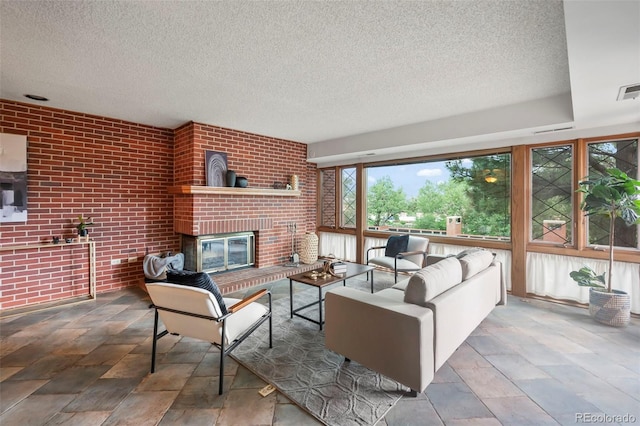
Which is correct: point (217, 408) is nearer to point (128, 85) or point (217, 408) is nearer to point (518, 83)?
point (128, 85)

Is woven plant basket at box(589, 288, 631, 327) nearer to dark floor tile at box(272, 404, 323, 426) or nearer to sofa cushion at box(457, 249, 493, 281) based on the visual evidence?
sofa cushion at box(457, 249, 493, 281)

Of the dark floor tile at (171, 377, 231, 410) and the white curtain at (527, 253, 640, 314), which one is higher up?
the white curtain at (527, 253, 640, 314)

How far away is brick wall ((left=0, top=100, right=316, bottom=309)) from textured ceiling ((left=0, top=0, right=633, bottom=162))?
44 centimetres

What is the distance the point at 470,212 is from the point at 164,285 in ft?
13.8

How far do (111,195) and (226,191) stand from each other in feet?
5.17

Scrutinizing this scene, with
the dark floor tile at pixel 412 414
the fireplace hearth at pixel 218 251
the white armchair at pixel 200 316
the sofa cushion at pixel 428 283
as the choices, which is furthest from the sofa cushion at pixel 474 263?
the fireplace hearth at pixel 218 251

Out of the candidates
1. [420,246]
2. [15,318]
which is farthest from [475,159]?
[15,318]

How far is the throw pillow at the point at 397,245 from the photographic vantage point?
4266mm

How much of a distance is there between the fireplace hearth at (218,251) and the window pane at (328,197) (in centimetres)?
188

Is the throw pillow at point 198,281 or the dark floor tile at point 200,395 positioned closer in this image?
the dark floor tile at point 200,395

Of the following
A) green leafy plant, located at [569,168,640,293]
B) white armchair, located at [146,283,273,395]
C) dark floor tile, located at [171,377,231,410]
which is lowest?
dark floor tile, located at [171,377,231,410]

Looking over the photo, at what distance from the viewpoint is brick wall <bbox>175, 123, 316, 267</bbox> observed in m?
4.03

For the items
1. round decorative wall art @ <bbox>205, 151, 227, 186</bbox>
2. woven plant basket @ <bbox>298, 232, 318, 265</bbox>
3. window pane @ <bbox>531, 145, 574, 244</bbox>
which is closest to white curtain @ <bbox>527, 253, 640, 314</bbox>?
window pane @ <bbox>531, 145, 574, 244</bbox>

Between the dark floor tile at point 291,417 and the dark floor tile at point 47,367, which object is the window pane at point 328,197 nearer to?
the dark floor tile at point 291,417
